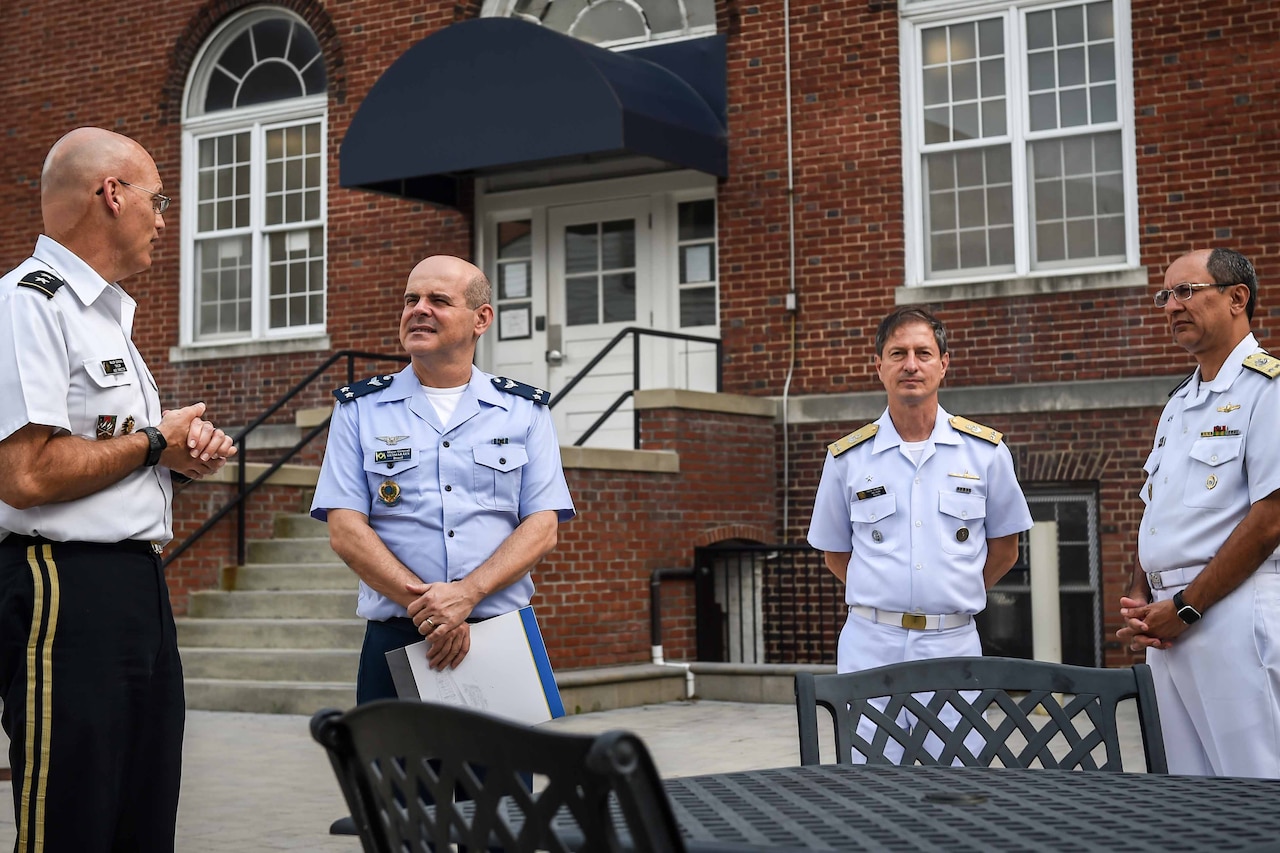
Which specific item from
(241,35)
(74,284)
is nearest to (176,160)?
(241,35)

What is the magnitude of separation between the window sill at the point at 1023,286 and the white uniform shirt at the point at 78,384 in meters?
9.96

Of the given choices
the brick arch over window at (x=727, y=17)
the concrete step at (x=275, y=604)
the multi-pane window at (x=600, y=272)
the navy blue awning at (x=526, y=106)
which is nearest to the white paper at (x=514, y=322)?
the multi-pane window at (x=600, y=272)

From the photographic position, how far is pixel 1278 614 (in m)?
4.29

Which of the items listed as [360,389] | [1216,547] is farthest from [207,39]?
[1216,547]

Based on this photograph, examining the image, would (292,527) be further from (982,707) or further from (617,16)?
(982,707)

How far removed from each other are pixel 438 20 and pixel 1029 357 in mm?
6573

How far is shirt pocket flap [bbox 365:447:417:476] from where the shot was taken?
166 inches

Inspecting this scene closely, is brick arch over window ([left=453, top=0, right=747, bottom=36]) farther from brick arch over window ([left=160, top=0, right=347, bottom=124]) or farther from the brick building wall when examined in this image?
brick arch over window ([left=160, top=0, right=347, bottom=124])

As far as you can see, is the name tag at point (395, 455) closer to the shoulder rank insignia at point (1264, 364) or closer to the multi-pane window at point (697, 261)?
the shoulder rank insignia at point (1264, 364)

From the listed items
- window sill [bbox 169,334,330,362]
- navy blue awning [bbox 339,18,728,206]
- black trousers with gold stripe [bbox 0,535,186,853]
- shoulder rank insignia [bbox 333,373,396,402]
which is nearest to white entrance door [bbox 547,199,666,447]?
navy blue awning [bbox 339,18,728,206]

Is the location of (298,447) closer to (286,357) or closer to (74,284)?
(286,357)

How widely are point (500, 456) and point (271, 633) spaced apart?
8260 mm

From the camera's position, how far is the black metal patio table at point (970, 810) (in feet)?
7.69

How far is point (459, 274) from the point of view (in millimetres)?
4211
